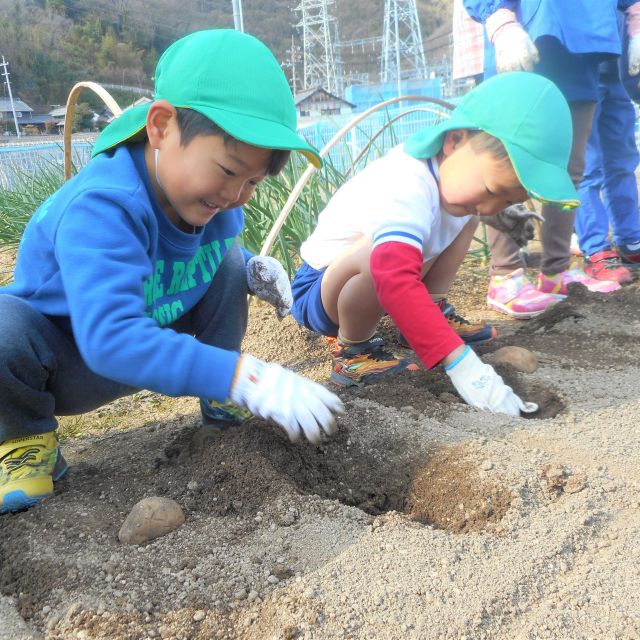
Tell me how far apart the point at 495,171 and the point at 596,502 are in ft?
2.59

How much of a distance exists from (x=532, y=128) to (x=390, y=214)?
→ 1.26ft

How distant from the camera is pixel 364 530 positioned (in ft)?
3.30

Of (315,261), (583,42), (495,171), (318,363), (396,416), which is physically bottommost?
(318,363)

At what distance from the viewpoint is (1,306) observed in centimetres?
117

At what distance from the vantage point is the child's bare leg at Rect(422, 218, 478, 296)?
192 cm

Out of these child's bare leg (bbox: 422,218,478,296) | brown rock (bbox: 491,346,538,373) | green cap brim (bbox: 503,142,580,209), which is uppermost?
green cap brim (bbox: 503,142,580,209)

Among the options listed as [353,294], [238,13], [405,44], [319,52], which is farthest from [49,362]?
[405,44]

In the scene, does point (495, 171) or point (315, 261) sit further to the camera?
point (315, 261)

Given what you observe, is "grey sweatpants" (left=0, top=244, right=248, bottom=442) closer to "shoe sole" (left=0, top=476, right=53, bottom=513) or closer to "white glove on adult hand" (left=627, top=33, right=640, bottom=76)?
"shoe sole" (left=0, top=476, right=53, bottom=513)

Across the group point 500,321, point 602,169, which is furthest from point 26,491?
point 602,169

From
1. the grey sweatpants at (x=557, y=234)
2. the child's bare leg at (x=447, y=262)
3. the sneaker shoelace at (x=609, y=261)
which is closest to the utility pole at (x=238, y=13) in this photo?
the grey sweatpants at (x=557, y=234)

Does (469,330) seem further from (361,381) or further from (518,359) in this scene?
(361,381)

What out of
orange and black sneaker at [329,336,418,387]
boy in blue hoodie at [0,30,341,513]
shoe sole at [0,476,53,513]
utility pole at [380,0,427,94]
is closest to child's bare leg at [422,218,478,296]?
orange and black sneaker at [329,336,418,387]

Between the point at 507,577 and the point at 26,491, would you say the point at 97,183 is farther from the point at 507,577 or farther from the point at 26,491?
the point at 507,577
